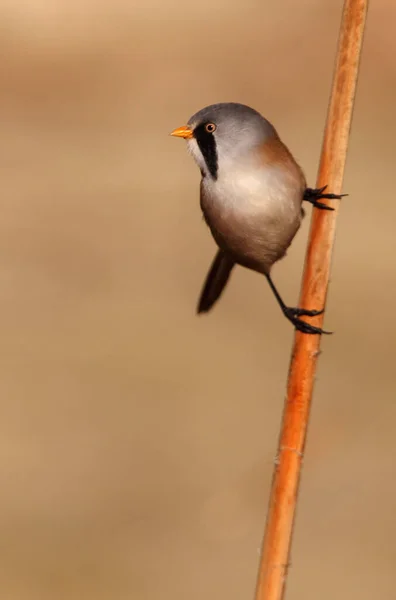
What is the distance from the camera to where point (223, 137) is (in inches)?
69.1

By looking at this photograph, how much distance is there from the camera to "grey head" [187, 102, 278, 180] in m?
1.71

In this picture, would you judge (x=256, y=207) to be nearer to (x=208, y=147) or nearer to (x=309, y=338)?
(x=208, y=147)

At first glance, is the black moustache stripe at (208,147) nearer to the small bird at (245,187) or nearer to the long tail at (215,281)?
the small bird at (245,187)

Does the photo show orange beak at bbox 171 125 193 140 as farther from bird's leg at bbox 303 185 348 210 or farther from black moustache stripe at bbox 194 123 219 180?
bird's leg at bbox 303 185 348 210

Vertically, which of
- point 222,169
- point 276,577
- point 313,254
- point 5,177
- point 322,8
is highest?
point 322,8

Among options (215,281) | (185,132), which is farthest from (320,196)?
(215,281)

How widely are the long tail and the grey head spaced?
263 mm

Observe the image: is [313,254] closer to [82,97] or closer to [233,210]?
[233,210]

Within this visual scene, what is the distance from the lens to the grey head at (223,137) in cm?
171

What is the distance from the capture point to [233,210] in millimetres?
1769

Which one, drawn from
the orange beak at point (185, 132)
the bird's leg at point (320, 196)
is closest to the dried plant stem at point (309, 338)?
the bird's leg at point (320, 196)

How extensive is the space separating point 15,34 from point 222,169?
479 centimetres

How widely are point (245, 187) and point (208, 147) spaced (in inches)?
3.4

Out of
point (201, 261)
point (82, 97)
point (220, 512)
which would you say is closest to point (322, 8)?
point (82, 97)
